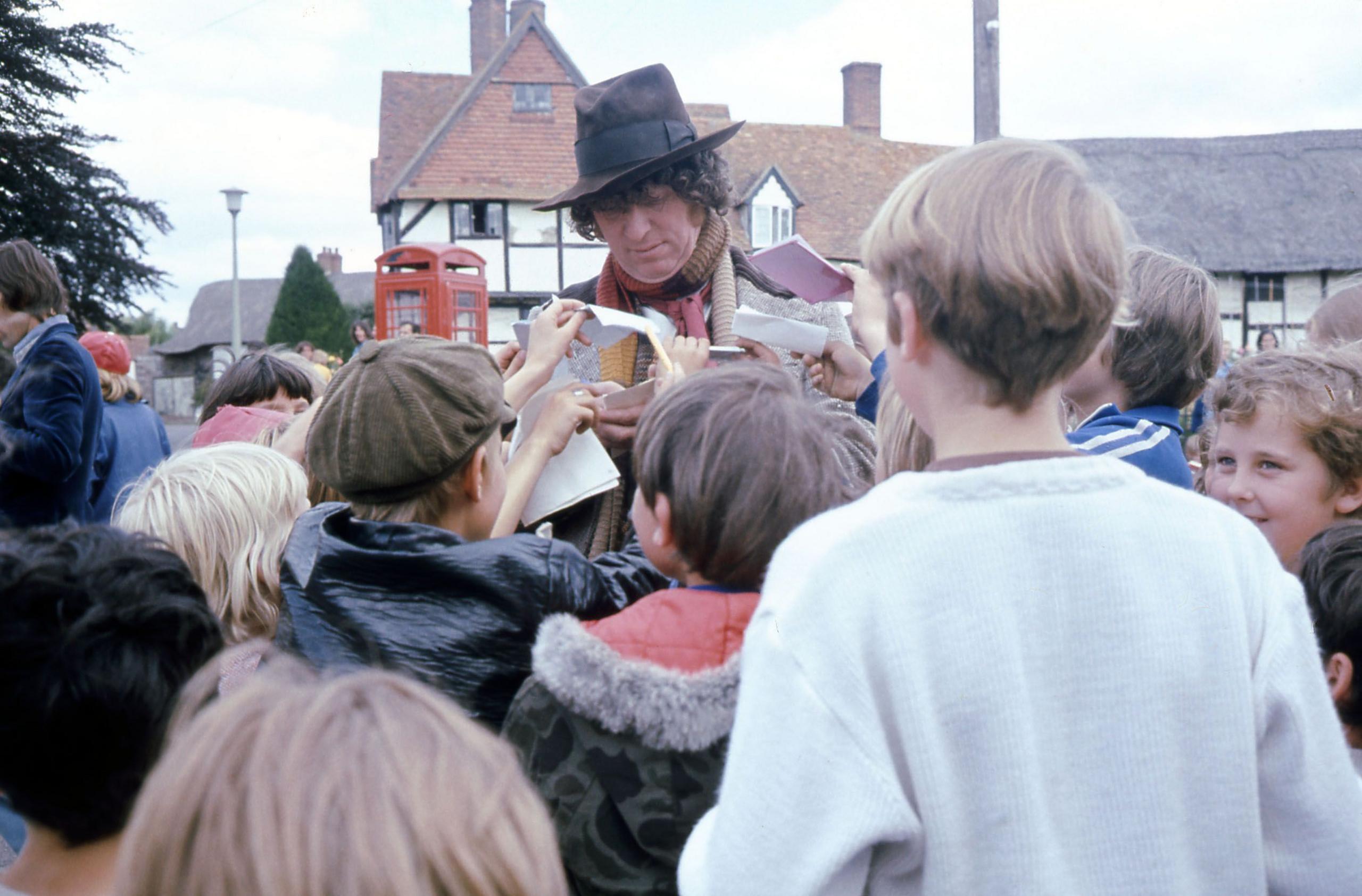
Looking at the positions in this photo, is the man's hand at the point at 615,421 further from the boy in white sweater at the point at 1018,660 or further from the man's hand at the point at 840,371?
the boy in white sweater at the point at 1018,660

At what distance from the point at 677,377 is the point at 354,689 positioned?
54.1 inches

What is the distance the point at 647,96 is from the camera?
9.27ft

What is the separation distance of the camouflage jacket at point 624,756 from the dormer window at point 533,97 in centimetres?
2680

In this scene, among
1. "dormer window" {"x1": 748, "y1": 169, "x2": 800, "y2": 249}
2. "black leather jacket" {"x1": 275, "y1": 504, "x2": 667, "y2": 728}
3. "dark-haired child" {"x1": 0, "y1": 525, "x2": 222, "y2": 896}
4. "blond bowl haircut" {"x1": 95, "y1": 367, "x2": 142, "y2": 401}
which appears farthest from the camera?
"dormer window" {"x1": 748, "y1": 169, "x2": 800, "y2": 249}

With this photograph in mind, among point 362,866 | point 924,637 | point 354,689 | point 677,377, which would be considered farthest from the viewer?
point 677,377

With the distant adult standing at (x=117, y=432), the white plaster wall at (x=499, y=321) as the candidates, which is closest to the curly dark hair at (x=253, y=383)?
the distant adult standing at (x=117, y=432)

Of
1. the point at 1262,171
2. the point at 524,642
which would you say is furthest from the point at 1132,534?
the point at 1262,171

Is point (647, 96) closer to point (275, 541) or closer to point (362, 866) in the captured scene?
point (275, 541)

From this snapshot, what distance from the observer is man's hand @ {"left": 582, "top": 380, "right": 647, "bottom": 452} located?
2.47 metres

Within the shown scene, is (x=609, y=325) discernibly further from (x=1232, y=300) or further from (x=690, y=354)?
(x=1232, y=300)

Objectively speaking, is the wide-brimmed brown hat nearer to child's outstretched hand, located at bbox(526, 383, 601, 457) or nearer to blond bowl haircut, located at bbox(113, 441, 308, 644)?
child's outstretched hand, located at bbox(526, 383, 601, 457)

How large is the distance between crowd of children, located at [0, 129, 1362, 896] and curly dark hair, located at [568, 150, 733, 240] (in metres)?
0.88

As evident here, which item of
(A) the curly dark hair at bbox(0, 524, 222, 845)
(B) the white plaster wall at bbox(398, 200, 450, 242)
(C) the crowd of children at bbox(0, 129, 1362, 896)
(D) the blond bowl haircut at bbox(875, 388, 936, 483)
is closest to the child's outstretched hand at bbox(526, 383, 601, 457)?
(C) the crowd of children at bbox(0, 129, 1362, 896)

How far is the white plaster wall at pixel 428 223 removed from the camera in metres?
25.3
